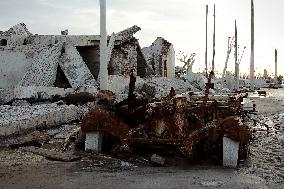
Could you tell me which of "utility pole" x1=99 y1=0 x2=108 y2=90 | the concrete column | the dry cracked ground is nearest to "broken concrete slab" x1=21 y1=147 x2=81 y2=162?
the dry cracked ground

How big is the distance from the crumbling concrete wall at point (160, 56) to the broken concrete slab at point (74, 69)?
14.2 metres

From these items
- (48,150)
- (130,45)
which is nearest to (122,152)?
(48,150)

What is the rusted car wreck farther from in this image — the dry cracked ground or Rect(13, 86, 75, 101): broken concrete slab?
Rect(13, 86, 75, 101): broken concrete slab

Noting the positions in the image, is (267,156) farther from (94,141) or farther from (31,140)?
(31,140)

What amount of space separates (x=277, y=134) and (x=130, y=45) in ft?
39.9

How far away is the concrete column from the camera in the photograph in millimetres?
7645

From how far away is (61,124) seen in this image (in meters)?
11.7

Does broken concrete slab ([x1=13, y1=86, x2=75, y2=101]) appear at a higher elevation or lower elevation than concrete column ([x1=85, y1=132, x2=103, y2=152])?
higher

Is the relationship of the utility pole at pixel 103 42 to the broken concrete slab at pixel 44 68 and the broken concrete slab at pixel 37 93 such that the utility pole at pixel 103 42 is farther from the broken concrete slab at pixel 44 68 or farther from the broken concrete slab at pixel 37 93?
the broken concrete slab at pixel 44 68

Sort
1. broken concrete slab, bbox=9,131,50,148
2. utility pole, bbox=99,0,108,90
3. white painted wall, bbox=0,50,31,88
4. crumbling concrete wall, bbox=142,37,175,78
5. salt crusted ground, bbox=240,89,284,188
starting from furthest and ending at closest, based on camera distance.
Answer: crumbling concrete wall, bbox=142,37,175,78, white painted wall, bbox=0,50,31,88, utility pole, bbox=99,0,108,90, broken concrete slab, bbox=9,131,50,148, salt crusted ground, bbox=240,89,284,188

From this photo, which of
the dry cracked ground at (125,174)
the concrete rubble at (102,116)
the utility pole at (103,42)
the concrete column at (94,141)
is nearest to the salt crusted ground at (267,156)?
the dry cracked ground at (125,174)

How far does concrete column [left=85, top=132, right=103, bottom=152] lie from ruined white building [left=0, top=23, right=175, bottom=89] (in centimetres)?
819

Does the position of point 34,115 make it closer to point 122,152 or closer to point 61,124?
point 61,124

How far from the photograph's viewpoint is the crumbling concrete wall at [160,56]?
104 feet
